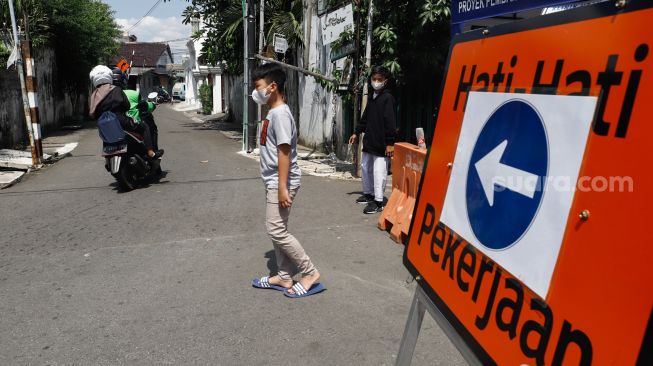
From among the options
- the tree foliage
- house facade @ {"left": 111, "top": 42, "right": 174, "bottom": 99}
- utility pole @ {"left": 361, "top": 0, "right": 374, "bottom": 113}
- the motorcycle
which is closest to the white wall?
the tree foliage

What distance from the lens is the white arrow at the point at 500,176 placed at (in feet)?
4.88

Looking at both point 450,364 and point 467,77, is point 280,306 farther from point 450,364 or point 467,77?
point 467,77

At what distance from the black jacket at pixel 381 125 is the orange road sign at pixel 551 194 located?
4.50 m

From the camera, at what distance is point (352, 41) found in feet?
28.3

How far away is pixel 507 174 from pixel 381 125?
496cm

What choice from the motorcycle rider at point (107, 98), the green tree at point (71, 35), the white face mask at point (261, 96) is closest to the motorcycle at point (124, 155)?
the motorcycle rider at point (107, 98)

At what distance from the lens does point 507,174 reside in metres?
1.58

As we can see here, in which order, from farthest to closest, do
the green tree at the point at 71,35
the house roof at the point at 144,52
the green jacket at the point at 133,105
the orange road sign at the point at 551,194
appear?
the house roof at the point at 144,52 < the green tree at the point at 71,35 < the green jacket at the point at 133,105 < the orange road sign at the point at 551,194

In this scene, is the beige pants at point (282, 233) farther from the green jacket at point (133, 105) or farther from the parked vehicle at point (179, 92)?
the parked vehicle at point (179, 92)

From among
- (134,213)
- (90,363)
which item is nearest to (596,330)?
(90,363)

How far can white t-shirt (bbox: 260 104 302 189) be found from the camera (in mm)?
3877

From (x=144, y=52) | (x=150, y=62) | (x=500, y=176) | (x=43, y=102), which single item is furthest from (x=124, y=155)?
(x=144, y=52)

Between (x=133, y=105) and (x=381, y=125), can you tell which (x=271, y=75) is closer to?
(x=381, y=125)

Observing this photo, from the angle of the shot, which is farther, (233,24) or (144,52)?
(144,52)
